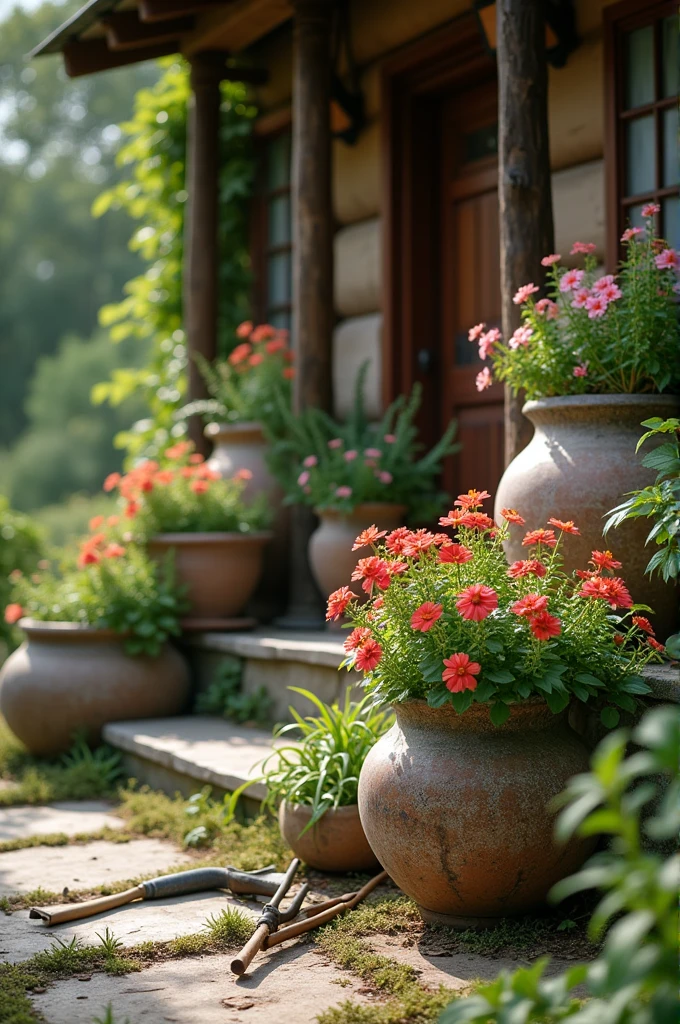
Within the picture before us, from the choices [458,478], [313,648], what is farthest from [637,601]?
[458,478]

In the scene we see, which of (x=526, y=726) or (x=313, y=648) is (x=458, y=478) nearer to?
(x=313, y=648)

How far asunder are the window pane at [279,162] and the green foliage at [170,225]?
0.12 m

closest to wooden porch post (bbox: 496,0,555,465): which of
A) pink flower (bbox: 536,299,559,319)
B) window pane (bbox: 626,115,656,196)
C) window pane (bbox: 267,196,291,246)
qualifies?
pink flower (bbox: 536,299,559,319)

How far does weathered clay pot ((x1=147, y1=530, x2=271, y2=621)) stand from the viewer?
525cm

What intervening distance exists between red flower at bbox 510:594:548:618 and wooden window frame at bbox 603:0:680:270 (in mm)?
2083

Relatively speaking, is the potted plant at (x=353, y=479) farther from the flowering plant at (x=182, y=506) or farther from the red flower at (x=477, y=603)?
the red flower at (x=477, y=603)

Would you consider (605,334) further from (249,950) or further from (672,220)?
(249,950)

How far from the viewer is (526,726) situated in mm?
2711

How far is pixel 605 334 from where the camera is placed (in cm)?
335

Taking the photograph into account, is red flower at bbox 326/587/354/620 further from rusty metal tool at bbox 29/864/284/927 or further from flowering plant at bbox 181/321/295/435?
flowering plant at bbox 181/321/295/435

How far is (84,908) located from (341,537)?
2.21 m

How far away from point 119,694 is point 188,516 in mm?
913

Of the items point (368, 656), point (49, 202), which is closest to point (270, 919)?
point (368, 656)

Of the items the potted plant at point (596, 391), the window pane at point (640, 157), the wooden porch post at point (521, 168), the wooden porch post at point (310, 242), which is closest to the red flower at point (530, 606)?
the potted plant at point (596, 391)
